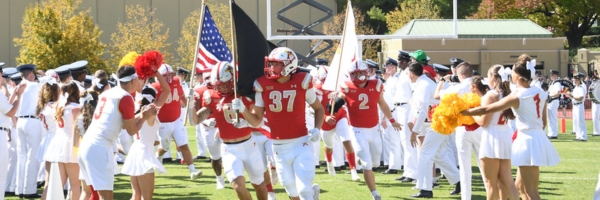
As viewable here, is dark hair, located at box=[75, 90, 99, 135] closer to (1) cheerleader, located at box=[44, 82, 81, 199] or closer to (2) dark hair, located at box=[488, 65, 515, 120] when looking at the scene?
(1) cheerleader, located at box=[44, 82, 81, 199]

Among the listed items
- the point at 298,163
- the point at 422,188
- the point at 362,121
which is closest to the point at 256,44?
the point at 298,163

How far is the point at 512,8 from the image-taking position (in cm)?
5459

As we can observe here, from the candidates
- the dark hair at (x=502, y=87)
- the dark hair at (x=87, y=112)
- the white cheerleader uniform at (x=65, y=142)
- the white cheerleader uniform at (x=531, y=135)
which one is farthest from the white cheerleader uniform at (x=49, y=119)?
the white cheerleader uniform at (x=531, y=135)

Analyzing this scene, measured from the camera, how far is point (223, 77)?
→ 9555 mm

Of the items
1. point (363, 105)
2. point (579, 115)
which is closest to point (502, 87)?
point (363, 105)

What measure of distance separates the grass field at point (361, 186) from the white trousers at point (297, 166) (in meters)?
2.91

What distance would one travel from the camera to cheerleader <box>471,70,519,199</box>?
30.8ft

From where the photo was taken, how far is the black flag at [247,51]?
9.37m

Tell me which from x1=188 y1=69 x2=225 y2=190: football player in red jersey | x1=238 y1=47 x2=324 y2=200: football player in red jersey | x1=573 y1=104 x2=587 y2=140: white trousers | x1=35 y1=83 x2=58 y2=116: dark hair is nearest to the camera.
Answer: x1=238 y1=47 x2=324 y2=200: football player in red jersey

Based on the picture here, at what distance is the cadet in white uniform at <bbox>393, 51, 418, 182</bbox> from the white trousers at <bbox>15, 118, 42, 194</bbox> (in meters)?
5.83

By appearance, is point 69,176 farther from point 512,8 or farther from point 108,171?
point 512,8

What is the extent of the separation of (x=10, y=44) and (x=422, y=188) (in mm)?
42534

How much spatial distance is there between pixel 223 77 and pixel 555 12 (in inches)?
1958

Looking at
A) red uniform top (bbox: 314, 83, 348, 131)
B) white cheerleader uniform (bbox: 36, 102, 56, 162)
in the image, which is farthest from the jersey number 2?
red uniform top (bbox: 314, 83, 348, 131)
